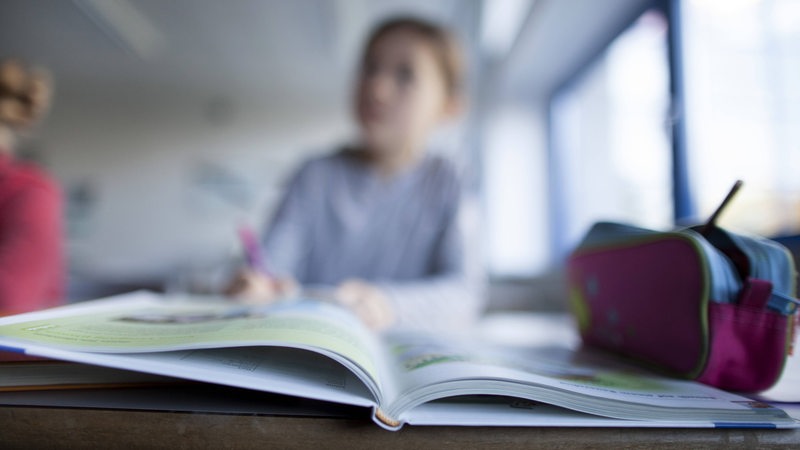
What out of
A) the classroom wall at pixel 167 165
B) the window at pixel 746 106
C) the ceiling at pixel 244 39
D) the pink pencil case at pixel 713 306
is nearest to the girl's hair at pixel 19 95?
the pink pencil case at pixel 713 306

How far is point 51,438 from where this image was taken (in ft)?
0.73

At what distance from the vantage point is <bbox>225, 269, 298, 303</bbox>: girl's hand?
0.61 meters

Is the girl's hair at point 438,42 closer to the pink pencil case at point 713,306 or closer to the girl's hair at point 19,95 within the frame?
the girl's hair at point 19,95

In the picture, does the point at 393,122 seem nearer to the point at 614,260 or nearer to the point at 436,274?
the point at 436,274

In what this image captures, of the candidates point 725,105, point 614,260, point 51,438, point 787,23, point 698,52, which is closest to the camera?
point 51,438

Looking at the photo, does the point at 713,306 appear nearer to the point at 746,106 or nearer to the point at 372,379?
the point at 372,379

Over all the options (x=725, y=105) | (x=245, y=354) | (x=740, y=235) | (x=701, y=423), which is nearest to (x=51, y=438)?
(x=245, y=354)

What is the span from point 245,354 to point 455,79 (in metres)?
1.03

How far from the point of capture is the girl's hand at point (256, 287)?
613 mm

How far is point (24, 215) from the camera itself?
0.81 meters

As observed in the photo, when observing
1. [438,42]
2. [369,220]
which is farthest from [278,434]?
→ [438,42]

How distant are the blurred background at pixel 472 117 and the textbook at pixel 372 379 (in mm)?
177

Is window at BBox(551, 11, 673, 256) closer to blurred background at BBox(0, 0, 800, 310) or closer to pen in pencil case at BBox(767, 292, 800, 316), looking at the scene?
blurred background at BBox(0, 0, 800, 310)

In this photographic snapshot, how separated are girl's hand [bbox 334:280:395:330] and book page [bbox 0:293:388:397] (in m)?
0.25
